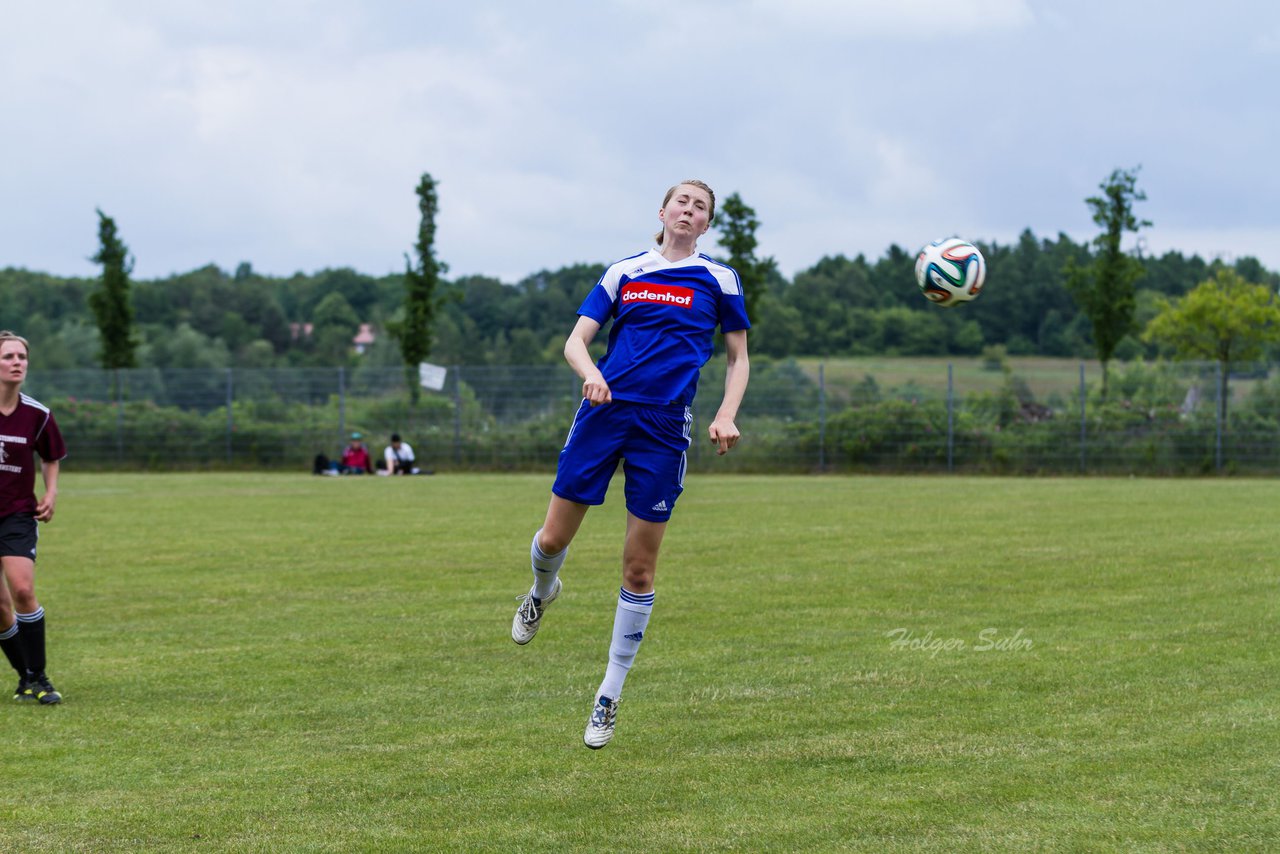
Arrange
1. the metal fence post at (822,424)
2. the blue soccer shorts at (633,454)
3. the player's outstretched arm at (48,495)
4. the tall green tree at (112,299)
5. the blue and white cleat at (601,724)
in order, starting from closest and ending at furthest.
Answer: the blue and white cleat at (601,724)
the blue soccer shorts at (633,454)
the player's outstretched arm at (48,495)
the metal fence post at (822,424)
the tall green tree at (112,299)

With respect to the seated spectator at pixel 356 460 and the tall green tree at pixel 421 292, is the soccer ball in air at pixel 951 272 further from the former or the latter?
the tall green tree at pixel 421 292

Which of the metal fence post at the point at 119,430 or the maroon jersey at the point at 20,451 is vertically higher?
the maroon jersey at the point at 20,451

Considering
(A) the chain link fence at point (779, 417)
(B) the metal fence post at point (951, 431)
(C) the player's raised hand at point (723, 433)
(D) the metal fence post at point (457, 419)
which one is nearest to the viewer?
(C) the player's raised hand at point (723, 433)

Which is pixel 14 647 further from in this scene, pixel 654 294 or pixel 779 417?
pixel 779 417

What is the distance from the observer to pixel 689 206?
673 cm

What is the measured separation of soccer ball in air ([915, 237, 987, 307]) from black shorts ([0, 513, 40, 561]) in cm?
605

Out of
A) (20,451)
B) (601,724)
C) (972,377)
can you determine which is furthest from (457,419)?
(601,724)

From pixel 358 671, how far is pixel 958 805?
14.8ft

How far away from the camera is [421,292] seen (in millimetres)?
40656

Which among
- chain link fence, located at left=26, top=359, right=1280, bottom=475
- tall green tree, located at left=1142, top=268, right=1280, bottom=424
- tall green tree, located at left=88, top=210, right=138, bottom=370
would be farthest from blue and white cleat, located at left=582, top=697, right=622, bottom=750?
tall green tree, located at left=1142, top=268, right=1280, bottom=424

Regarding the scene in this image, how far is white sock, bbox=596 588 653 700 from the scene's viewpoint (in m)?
6.62

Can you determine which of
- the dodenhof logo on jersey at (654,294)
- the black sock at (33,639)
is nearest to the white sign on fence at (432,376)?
the black sock at (33,639)

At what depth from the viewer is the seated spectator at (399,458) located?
34.6 metres

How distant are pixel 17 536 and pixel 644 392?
169 inches
